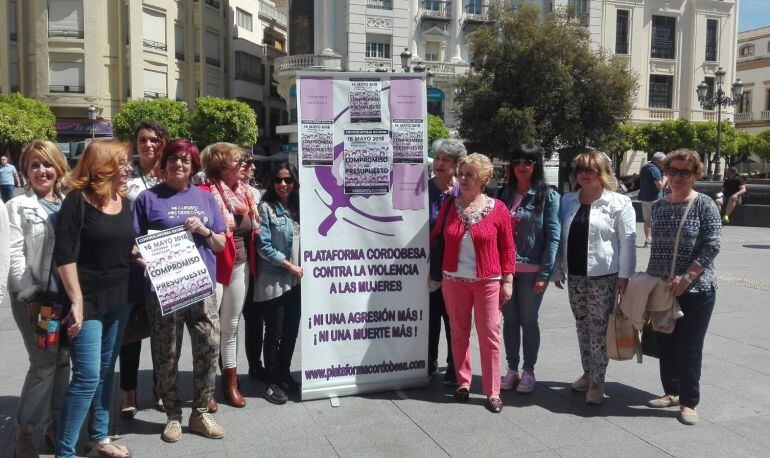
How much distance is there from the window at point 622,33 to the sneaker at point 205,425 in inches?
1903

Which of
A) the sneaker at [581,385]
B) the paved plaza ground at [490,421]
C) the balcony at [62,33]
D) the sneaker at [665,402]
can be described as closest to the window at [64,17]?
the balcony at [62,33]

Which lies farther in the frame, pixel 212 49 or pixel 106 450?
pixel 212 49

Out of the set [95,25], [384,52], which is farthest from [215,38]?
[384,52]

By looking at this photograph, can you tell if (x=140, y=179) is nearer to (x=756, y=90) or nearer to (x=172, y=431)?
(x=172, y=431)

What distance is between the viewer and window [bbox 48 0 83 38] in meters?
38.3

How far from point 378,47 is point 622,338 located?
1513 inches

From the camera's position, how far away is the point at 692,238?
4.53 meters

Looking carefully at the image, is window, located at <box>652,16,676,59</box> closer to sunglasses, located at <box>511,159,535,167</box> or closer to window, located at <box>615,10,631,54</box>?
window, located at <box>615,10,631,54</box>

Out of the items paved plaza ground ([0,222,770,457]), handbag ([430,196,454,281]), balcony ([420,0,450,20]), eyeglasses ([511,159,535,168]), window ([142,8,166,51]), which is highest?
balcony ([420,0,450,20])

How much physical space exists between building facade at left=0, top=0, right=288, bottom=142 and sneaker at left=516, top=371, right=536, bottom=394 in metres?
38.7

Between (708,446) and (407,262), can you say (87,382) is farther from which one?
(708,446)

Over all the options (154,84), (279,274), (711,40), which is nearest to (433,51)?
(154,84)

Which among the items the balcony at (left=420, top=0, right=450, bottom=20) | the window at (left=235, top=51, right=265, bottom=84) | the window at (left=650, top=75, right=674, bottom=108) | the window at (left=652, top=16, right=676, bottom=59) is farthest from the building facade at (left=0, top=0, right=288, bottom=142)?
the window at (left=652, top=16, right=676, bottom=59)

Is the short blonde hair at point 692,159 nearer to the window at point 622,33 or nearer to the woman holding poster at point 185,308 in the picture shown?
the woman holding poster at point 185,308
